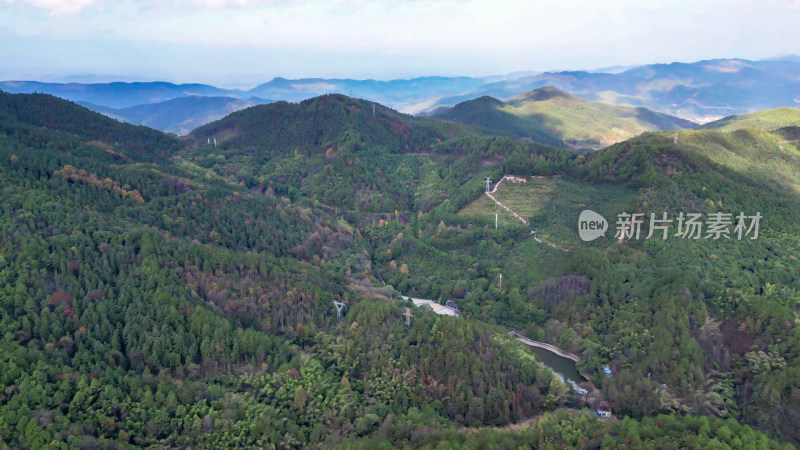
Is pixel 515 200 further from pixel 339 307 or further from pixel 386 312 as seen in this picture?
pixel 339 307

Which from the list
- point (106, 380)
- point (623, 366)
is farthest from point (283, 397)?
point (623, 366)

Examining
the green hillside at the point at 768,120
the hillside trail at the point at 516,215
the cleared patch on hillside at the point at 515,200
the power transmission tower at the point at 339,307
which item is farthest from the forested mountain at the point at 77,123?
the green hillside at the point at 768,120

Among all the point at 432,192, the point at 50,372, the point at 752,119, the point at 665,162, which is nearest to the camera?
the point at 50,372

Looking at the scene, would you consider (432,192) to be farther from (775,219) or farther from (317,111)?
(775,219)

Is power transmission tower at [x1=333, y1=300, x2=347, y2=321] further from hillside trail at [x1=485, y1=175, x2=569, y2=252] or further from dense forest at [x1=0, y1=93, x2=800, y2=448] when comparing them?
hillside trail at [x1=485, y1=175, x2=569, y2=252]

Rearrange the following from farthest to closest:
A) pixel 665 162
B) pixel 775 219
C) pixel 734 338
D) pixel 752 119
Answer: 1. pixel 752 119
2. pixel 665 162
3. pixel 775 219
4. pixel 734 338

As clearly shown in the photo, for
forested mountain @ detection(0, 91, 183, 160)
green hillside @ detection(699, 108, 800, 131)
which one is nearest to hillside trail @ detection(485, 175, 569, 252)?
forested mountain @ detection(0, 91, 183, 160)
